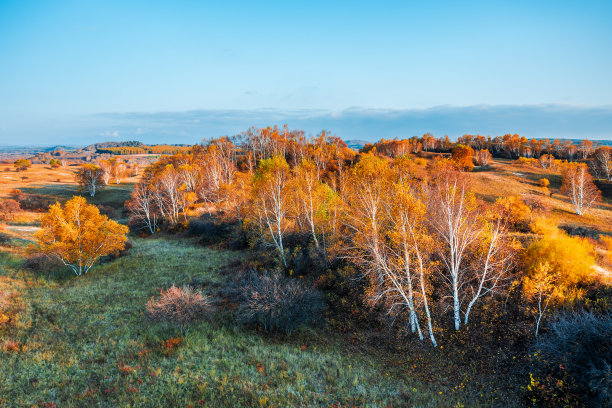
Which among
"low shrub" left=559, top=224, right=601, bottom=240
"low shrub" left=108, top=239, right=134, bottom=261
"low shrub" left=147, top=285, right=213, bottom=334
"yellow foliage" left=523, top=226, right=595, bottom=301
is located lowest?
"low shrub" left=108, top=239, right=134, bottom=261

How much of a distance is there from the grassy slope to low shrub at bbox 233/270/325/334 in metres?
1.04

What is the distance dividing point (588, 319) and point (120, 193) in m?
92.3

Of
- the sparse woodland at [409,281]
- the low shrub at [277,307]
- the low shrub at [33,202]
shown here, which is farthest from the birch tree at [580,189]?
the low shrub at [33,202]

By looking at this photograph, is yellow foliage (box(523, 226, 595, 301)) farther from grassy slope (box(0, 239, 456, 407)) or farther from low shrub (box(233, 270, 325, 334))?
low shrub (box(233, 270, 325, 334))

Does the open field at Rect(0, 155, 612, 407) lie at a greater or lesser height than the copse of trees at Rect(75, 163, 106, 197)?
lesser

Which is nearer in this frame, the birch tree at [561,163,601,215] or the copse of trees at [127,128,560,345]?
the copse of trees at [127,128,560,345]

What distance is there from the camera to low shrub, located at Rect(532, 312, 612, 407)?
426 inches

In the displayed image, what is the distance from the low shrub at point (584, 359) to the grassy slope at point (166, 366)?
542 cm

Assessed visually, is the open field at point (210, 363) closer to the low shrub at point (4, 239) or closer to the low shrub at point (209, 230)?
the low shrub at point (4, 239)

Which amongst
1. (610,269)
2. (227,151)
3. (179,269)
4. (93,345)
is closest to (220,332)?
(93,345)

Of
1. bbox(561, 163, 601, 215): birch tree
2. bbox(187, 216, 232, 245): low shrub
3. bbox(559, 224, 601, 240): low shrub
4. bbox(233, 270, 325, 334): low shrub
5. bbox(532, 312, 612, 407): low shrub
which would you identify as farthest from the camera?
bbox(561, 163, 601, 215): birch tree

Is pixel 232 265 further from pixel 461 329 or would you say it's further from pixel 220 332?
pixel 461 329

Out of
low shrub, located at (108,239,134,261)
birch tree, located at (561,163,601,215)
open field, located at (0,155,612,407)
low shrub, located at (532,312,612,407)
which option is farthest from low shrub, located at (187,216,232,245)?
birch tree, located at (561,163,601,215)

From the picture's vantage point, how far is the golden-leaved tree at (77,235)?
2734 cm
